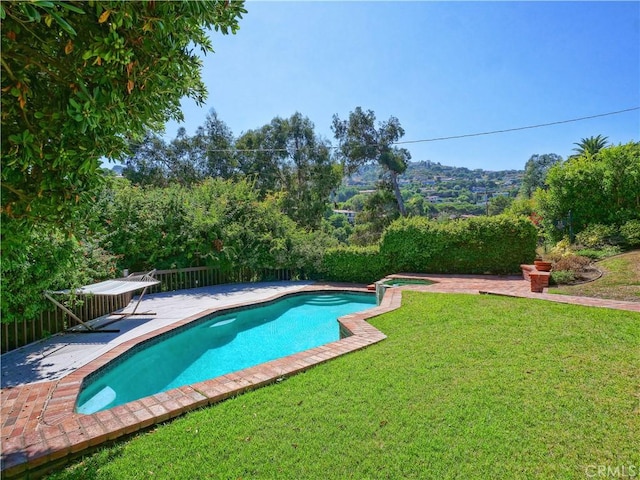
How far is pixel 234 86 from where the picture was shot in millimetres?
16047

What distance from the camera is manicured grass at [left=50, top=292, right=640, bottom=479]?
2.53 metres

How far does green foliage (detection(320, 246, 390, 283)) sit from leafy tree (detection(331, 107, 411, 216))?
13.4 metres

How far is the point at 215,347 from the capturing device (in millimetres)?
7574

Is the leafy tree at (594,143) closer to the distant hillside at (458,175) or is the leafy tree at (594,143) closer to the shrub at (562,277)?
the shrub at (562,277)

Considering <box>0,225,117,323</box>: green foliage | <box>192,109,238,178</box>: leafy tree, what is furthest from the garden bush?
<box>192,109,238,178</box>: leafy tree

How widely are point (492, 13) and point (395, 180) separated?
51.6 feet

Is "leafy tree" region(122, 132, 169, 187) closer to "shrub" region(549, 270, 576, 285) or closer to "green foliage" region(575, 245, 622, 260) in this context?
"shrub" region(549, 270, 576, 285)

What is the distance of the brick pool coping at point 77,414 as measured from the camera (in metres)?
2.87

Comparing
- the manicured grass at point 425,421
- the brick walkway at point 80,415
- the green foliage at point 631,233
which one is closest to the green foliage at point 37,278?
the brick walkway at point 80,415

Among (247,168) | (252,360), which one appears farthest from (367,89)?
(252,360)

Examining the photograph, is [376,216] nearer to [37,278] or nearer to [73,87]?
[37,278]

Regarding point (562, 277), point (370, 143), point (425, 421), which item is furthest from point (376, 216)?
point (425, 421)

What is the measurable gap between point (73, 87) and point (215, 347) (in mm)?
6563

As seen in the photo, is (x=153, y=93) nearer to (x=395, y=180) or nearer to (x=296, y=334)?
(x=296, y=334)
